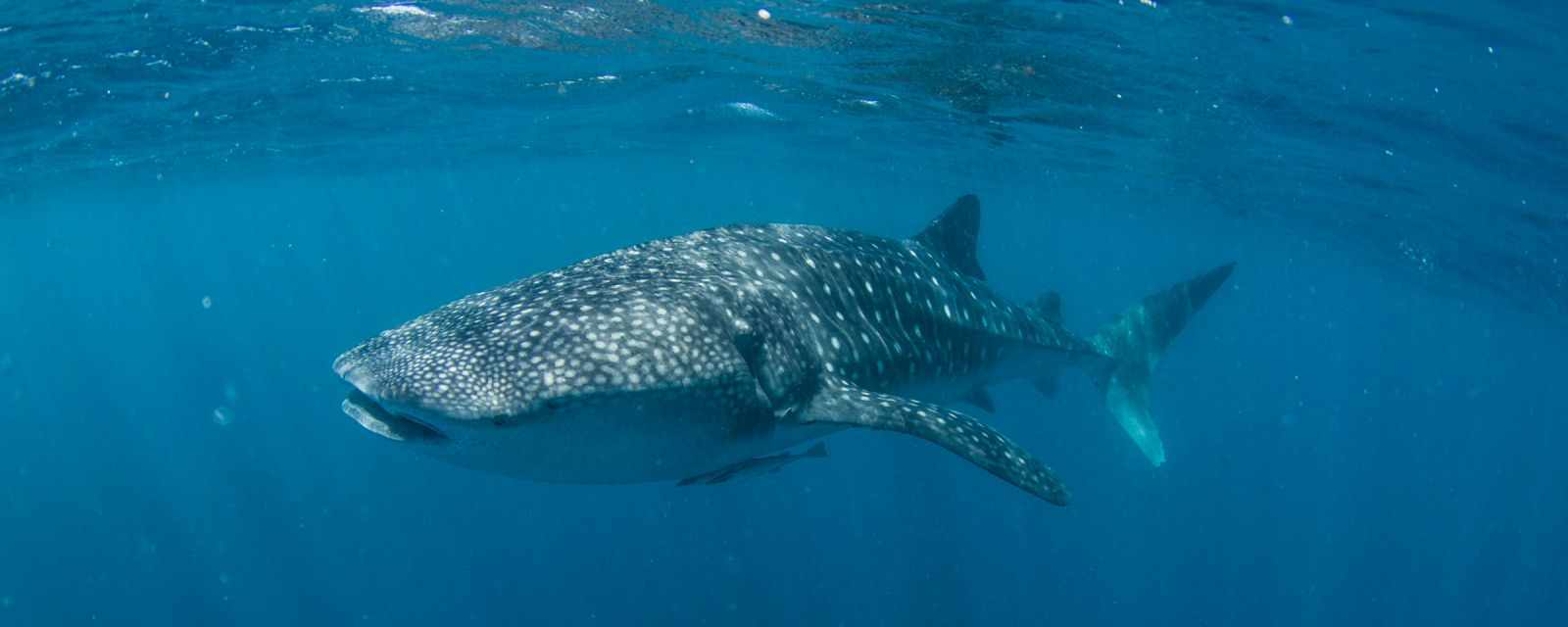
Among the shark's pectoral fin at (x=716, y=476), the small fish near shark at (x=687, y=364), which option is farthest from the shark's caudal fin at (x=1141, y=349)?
the shark's pectoral fin at (x=716, y=476)

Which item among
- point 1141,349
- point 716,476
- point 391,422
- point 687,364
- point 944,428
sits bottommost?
point 1141,349

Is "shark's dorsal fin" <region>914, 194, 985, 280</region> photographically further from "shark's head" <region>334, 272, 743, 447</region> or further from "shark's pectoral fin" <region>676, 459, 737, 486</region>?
"shark's head" <region>334, 272, 743, 447</region>

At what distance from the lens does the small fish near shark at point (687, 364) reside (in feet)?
13.2

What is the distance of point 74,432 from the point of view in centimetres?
4278

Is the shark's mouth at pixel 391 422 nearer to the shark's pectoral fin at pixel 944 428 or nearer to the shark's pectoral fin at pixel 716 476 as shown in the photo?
the shark's pectoral fin at pixel 716 476

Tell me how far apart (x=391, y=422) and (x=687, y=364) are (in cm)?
144

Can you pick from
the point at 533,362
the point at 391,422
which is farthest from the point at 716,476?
the point at 391,422

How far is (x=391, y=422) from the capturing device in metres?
3.97

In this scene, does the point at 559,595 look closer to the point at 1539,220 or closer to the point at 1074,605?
the point at 1074,605

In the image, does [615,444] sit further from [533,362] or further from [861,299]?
[861,299]

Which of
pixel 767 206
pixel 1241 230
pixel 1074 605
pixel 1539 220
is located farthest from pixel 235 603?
pixel 767 206

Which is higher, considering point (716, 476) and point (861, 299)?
point (861, 299)

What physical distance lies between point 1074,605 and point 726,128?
→ 1942cm

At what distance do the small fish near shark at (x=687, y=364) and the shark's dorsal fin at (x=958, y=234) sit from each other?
0.98 m
